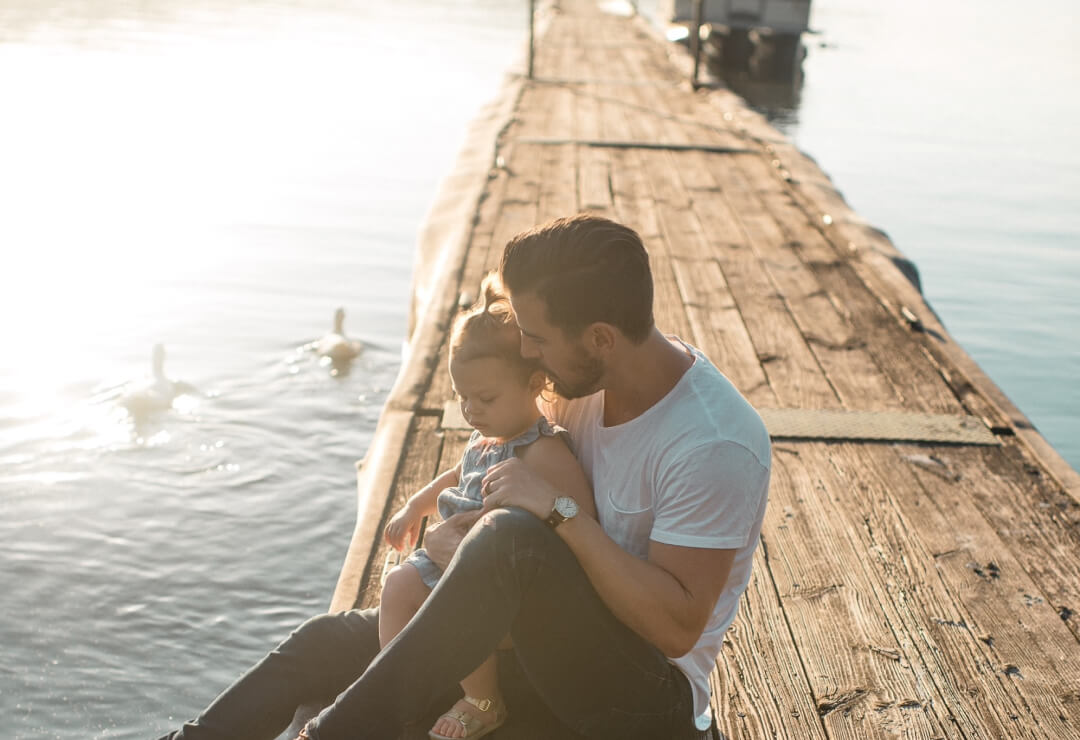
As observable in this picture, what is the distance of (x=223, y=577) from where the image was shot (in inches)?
236

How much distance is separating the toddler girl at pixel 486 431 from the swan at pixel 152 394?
570cm

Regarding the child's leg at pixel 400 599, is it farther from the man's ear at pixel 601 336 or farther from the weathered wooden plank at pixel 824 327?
the weathered wooden plank at pixel 824 327

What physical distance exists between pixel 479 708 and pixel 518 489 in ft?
1.97

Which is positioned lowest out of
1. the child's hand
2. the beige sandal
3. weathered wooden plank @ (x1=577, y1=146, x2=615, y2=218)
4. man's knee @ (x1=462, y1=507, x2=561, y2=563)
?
weathered wooden plank @ (x1=577, y1=146, x2=615, y2=218)

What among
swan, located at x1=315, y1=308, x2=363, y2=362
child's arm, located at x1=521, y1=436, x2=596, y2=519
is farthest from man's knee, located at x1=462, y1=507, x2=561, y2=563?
swan, located at x1=315, y1=308, x2=363, y2=362

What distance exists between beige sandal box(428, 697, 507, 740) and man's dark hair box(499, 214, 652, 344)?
0.93 metres

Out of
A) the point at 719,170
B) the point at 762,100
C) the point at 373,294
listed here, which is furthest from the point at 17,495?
the point at 762,100

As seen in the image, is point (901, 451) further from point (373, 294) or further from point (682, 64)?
point (682, 64)

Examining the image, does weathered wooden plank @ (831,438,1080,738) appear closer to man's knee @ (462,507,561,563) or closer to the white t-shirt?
the white t-shirt

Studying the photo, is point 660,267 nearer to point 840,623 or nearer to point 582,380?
point 840,623

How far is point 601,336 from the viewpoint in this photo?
7.70ft

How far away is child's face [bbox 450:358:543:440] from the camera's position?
261 centimetres

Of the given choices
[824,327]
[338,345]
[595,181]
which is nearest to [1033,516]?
[824,327]

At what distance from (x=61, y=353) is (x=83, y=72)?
1414 cm
